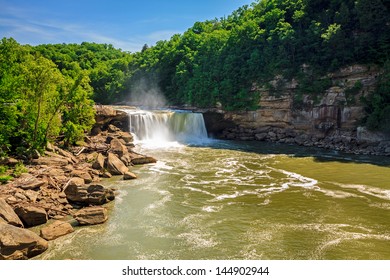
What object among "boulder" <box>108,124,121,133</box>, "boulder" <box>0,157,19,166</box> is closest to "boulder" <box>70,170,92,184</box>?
"boulder" <box>0,157,19,166</box>

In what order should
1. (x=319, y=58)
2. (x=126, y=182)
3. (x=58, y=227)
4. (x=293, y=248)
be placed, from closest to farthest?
(x=293, y=248) < (x=58, y=227) < (x=126, y=182) < (x=319, y=58)

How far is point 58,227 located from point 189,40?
5497cm

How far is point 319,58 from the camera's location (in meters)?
37.1

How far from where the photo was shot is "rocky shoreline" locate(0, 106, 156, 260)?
1127 centimetres

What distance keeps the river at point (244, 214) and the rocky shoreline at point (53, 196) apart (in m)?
0.71

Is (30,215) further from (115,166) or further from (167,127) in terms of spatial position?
(167,127)

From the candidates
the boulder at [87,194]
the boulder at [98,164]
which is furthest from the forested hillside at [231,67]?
the boulder at [87,194]

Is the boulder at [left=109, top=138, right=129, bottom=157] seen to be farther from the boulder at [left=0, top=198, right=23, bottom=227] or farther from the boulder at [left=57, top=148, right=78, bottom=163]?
the boulder at [left=0, top=198, right=23, bottom=227]

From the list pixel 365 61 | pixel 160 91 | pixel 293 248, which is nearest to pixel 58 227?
pixel 293 248

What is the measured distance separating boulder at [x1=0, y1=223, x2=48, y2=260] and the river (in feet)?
1.90

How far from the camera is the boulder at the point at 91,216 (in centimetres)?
1405

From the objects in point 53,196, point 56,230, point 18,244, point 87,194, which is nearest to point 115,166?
point 87,194
